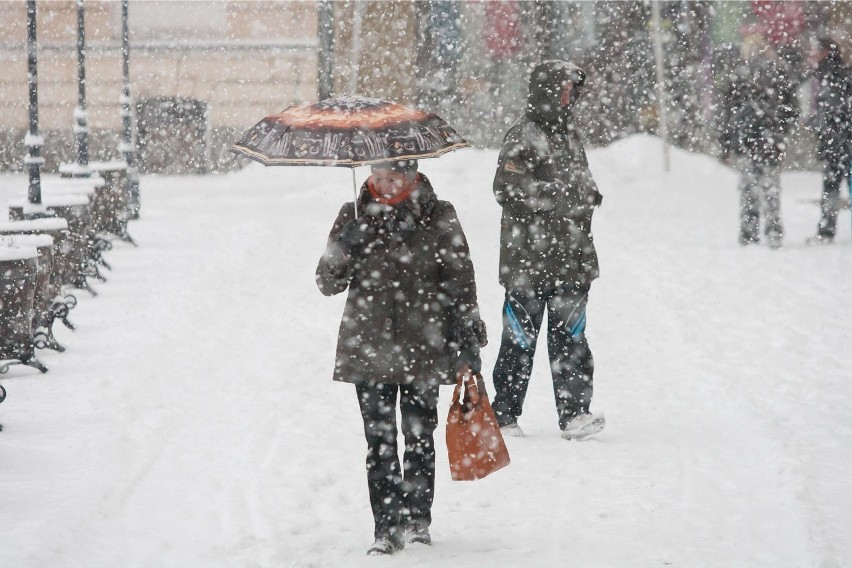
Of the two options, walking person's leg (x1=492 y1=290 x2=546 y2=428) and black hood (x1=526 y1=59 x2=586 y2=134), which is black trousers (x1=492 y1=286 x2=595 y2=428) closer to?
walking person's leg (x1=492 y1=290 x2=546 y2=428)

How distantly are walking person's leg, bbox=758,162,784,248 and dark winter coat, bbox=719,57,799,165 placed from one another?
0.43 feet

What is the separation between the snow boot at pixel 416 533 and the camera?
4965 millimetres

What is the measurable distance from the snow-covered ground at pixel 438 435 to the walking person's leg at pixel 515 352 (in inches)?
8.6

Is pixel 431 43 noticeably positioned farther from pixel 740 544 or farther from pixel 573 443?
pixel 740 544

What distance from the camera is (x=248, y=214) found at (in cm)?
1694

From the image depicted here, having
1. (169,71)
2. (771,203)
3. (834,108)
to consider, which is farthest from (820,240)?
(169,71)

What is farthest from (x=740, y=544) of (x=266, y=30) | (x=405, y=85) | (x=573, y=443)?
(x=266, y=30)

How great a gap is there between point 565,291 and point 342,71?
1569 centimetres

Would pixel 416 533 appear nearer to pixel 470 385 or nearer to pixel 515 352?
pixel 470 385

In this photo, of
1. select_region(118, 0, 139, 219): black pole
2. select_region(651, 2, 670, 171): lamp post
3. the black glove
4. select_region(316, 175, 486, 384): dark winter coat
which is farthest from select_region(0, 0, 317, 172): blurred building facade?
select_region(316, 175, 486, 384): dark winter coat

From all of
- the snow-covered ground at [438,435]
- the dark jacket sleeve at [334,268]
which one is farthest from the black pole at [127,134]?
the dark jacket sleeve at [334,268]

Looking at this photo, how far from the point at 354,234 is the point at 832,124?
9.93 metres

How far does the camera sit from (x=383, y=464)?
490cm

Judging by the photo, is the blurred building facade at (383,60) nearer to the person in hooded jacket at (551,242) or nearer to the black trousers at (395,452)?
the person in hooded jacket at (551,242)
